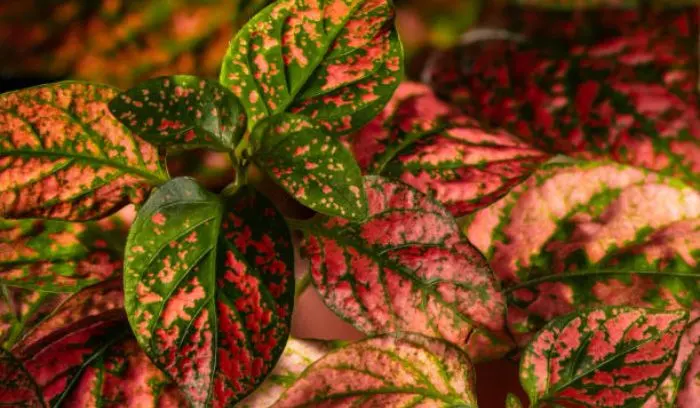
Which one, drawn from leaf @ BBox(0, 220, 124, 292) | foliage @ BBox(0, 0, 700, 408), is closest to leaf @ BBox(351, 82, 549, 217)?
foliage @ BBox(0, 0, 700, 408)

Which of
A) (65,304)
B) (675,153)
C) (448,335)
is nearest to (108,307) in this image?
(65,304)

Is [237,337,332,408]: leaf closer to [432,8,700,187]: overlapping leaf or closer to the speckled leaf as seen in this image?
the speckled leaf

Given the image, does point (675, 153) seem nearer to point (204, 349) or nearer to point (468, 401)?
point (468, 401)

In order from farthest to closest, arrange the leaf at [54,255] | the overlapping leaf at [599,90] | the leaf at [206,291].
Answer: the overlapping leaf at [599,90] < the leaf at [54,255] < the leaf at [206,291]

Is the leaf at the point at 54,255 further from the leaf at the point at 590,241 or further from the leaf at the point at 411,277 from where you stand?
the leaf at the point at 590,241

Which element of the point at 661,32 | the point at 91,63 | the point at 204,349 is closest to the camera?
the point at 204,349

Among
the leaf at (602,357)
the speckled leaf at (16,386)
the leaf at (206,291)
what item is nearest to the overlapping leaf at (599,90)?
the leaf at (602,357)

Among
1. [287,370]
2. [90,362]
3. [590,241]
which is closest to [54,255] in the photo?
[90,362]
